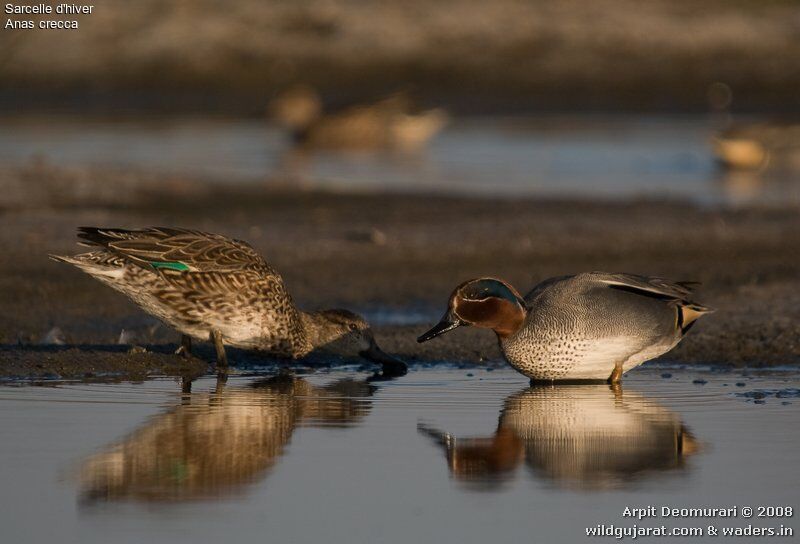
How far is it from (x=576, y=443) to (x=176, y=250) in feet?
9.83

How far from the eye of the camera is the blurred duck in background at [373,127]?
26438 millimetres

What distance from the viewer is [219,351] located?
9219 mm

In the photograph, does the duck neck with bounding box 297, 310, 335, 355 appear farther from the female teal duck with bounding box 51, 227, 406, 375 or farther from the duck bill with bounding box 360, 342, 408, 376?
the duck bill with bounding box 360, 342, 408, 376

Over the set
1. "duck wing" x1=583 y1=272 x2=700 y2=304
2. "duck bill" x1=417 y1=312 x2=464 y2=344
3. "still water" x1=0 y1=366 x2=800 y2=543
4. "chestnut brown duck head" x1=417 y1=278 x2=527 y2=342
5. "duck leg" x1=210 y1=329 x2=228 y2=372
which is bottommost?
"still water" x1=0 y1=366 x2=800 y2=543

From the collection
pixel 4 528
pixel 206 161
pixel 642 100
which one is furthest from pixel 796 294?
pixel 642 100

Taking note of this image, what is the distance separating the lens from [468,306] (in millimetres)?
8828

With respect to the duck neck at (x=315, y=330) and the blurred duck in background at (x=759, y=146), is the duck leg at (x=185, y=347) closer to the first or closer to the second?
the duck neck at (x=315, y=330)

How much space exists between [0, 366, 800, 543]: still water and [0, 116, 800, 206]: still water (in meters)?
9.71

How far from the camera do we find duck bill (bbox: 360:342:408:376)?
30.9ft

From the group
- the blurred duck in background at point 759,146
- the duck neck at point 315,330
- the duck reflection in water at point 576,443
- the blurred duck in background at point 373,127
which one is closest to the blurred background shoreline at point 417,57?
the blurred duck in background at point 373,127

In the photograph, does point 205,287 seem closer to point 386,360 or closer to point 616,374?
point 386,360

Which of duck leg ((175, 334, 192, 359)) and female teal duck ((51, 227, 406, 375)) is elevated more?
female teal duck ((51, 227, 406, 375))

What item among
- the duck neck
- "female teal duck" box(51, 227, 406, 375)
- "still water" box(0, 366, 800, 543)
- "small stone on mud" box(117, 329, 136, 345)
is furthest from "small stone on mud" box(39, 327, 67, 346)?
the duck neck

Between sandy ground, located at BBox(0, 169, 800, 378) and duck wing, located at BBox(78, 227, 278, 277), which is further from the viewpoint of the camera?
sandy ground, located at BBox(0, 169, 800, 378)
